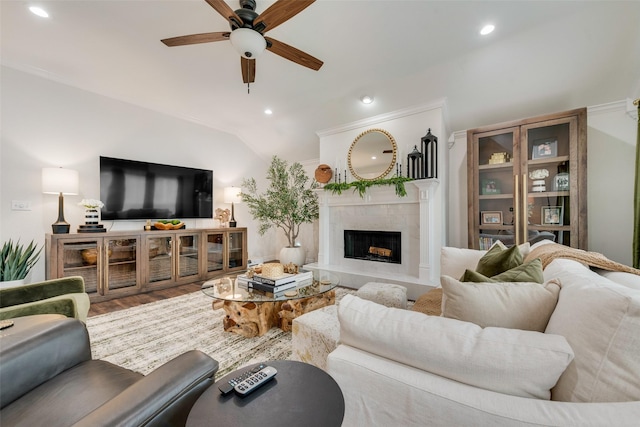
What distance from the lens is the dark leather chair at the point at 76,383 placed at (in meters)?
0.64

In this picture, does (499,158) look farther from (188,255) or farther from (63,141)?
(63,141)

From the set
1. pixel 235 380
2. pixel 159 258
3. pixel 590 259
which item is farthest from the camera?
pixel 159 258

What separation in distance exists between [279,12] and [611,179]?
376 cm

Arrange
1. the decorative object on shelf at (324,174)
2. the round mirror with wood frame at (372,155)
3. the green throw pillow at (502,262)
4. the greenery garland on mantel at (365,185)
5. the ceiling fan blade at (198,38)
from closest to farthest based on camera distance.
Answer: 1. the green throw pillow at (502,262)
2. the ceiling fan blade at (198,38)
3. the greenery garland on mantel at (365,185)
4. the round mirror with wood frame at (372,155)
5. the decorative object on shelf at (324,174)

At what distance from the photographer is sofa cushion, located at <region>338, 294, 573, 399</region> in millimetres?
659

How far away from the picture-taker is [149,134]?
392cm

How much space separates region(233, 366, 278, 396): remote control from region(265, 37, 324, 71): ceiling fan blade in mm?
2150

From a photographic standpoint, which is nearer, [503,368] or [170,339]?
[503,368]

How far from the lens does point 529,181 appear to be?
292cm

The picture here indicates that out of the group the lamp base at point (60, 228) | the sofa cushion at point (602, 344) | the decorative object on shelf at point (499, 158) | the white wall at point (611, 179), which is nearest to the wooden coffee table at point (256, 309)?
the sofa cushion at point (602, 344)

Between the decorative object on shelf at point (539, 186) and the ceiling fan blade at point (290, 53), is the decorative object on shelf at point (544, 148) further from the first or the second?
the ceiling fan blade at point (290, 53)

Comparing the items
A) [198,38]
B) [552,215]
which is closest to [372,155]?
[552,215]

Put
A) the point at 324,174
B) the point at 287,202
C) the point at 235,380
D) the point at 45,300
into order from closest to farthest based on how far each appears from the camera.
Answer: the point at 235,380, the point at 45,300, the point at 324,174, the point at 287,202

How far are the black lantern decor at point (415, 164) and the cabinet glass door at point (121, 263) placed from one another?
3.71 metres
